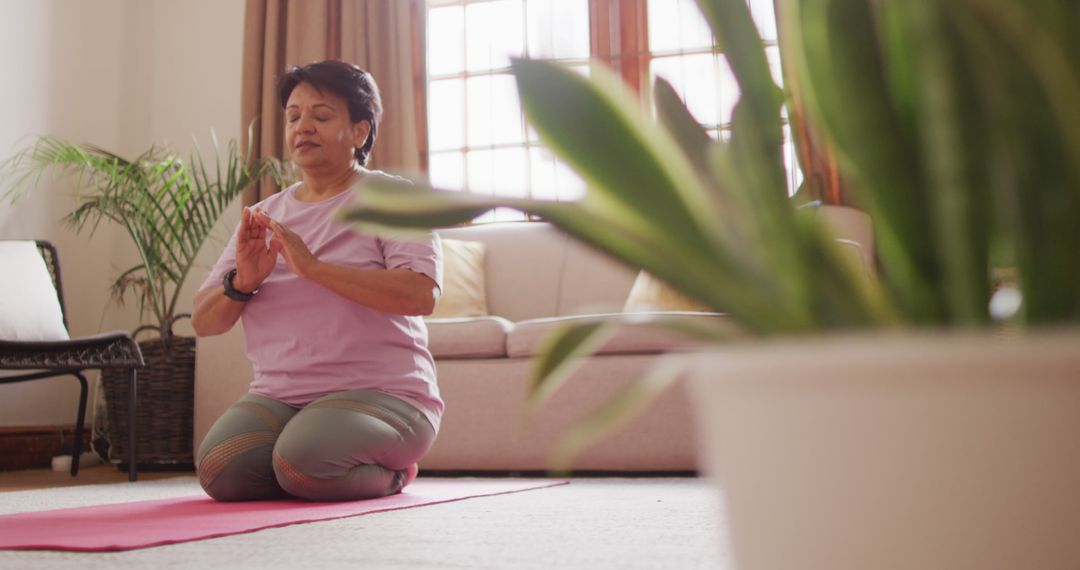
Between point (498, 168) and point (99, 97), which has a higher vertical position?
point (99, 97)

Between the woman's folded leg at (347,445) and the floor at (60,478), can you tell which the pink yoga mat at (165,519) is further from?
the floor at (60,478)

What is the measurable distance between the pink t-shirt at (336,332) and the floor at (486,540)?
0.94ft

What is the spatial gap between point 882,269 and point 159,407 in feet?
10.5

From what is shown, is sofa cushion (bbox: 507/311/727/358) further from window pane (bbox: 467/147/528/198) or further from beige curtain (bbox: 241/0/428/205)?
window pane (bbox: 467/147/528/198)

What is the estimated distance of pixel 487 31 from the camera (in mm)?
4883

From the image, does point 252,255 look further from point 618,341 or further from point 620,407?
point 620,407

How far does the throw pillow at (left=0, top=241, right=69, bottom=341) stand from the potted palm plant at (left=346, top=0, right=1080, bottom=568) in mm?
3200

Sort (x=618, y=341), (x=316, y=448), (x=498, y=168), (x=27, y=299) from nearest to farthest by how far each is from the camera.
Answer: (x=316, y=448) → (x=618, y=341) → (x=27, y=299) → (x=498, y=168)

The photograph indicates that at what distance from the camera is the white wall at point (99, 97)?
4.12 m

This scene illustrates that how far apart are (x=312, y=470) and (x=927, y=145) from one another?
5.46 ft

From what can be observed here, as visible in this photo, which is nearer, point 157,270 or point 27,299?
point 27,299

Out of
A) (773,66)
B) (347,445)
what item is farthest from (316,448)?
(773,66)

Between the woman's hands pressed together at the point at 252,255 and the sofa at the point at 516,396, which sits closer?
the woman's hands pressed together at the point at 252,255

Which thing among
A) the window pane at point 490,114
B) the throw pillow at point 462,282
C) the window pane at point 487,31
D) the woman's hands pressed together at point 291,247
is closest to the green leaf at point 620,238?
the woman's hands pressed together at point 291,247
